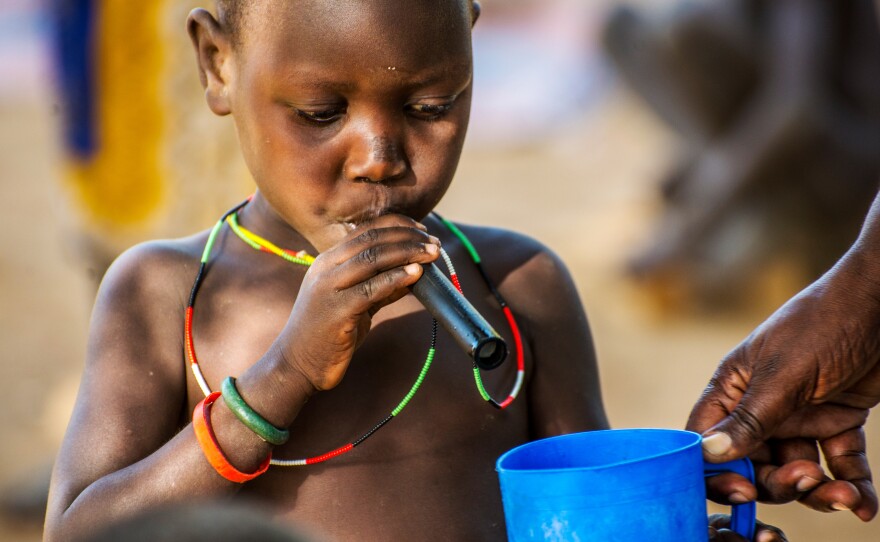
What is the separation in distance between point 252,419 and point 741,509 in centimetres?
73

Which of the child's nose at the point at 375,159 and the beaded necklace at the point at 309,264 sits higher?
the child's nose at the point at 375,159

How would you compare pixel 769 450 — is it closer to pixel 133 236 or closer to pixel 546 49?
pixel 133 236

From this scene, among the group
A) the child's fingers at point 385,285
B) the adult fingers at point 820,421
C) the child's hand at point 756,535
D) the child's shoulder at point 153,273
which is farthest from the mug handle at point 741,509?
the child's shoulder at point 153,273

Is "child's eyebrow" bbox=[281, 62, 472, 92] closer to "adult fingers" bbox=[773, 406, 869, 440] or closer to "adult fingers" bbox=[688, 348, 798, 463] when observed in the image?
"adult fingers" bbox=[688, 348, 798, 463]

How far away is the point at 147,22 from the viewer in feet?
12.2

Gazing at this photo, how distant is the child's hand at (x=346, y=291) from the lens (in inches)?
61.9

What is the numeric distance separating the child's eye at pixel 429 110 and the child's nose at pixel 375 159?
0.07 m

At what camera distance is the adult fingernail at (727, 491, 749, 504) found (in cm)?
156

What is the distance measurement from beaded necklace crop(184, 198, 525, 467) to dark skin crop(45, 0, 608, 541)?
0.05ft

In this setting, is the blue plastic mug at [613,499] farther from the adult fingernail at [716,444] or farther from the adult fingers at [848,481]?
the adult fingers at [848,481]

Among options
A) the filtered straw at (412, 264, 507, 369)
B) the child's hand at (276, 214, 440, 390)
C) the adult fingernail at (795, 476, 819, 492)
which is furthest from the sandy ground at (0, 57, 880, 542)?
the filtered straw at (412, 264, 507, 369)

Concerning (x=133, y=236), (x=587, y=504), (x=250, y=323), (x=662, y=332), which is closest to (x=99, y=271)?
(x=133, y=236)

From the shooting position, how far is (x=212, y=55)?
193 cm

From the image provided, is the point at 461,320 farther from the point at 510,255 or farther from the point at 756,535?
the point at 510,255
